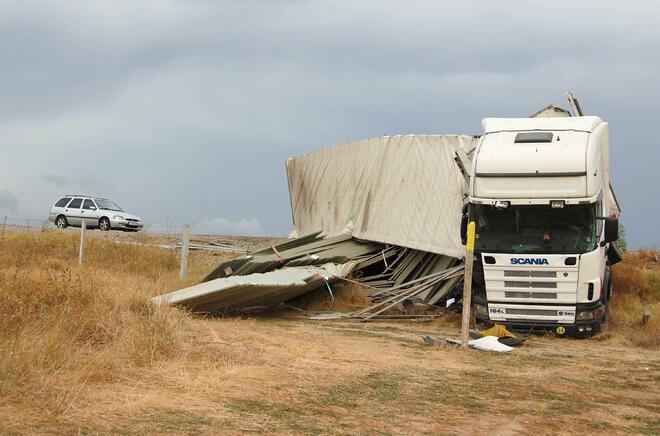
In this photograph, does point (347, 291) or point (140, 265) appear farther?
point (140, 265)

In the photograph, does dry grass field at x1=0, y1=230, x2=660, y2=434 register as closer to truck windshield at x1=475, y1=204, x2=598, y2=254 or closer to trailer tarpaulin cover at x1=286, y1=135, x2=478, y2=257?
truck windshield at x1=475, y1=204, x2=598, y2=254

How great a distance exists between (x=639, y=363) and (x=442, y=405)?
534 centimetres

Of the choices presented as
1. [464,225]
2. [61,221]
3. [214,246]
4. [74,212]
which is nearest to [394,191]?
[464,225]

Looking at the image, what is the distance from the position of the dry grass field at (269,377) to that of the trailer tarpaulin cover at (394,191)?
16.3 feet

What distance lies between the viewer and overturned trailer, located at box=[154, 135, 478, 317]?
16.9m

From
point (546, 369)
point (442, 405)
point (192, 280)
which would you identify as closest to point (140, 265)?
point (192, 280)

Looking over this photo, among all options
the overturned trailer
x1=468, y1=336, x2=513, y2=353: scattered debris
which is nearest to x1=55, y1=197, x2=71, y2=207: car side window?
the overturned trailer

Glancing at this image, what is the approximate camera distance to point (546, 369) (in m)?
11.1

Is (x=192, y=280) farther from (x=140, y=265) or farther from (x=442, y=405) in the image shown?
(x=442, y=405)

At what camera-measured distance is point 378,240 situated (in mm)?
20344

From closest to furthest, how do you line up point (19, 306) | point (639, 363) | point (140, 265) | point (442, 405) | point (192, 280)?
point (442, 405)
point (19, 306)
point (639, 363)
point (192, 280)
point (140, 265)

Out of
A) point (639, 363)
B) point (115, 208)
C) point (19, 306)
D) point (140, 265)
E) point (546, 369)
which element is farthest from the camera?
point (115, 208)

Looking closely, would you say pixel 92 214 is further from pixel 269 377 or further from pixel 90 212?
pixel 269 377

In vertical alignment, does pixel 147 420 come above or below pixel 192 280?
above
